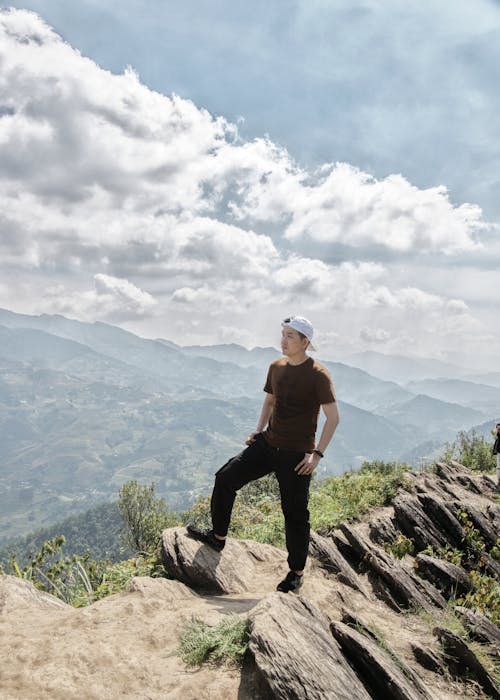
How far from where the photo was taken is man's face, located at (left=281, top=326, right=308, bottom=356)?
6.32m

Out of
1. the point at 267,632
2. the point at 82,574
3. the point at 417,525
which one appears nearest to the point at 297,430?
the point at 267,632

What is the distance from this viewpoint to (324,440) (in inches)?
250

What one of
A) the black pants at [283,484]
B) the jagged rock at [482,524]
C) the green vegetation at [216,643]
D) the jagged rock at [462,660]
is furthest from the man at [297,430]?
the jagged rock at [482,524]

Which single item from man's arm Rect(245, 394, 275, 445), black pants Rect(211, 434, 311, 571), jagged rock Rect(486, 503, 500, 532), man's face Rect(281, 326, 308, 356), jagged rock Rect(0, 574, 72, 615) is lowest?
jagged rock Rect(0, 574, 72, 615)

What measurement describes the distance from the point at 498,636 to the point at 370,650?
2954mm

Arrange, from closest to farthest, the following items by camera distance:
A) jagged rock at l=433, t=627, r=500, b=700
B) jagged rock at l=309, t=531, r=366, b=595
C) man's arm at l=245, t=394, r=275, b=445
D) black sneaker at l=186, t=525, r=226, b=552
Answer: jagged rock at l=433, t=627, r=500, b=700, man's arm at l=245, t=394, r=275, b=445, black sneaker at l=186, t=525, r=226, b=552, jagged rock at l=309, t=531, r=366, b=595

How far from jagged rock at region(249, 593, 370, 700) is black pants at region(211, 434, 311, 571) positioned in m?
1.55

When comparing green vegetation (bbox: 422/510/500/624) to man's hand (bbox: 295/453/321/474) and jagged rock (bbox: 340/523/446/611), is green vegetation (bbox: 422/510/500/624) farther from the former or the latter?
man's hand (bbox: 295/453/321/474)

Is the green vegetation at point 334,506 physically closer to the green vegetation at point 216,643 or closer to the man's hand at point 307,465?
the man's hand at point 307,465

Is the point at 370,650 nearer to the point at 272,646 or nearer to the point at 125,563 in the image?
the point at 272,646

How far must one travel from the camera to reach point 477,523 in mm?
10328

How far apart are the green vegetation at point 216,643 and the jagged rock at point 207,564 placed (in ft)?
6.12

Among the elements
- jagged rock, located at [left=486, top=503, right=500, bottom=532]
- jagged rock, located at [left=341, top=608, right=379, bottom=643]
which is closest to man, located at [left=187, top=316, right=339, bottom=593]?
jagged rock, located at [left=341, top=608, right=379, bottom=643]

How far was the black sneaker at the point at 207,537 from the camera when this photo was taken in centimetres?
734
